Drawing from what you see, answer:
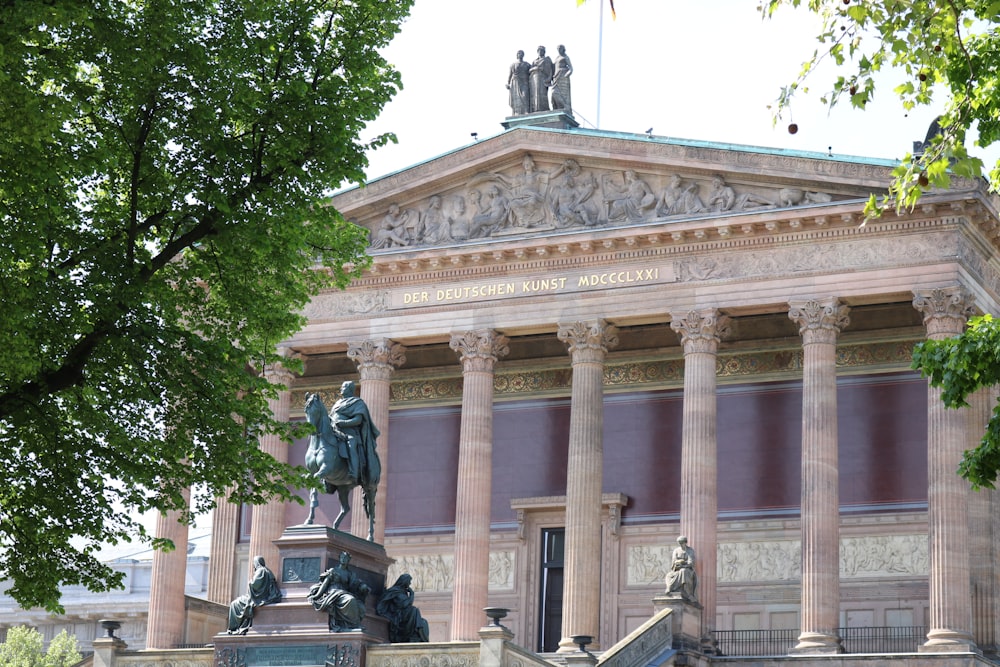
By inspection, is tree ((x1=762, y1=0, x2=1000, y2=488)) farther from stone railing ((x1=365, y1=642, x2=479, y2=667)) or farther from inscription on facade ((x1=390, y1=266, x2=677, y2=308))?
inscription on facade ((x1=390, y1=266, x2=677, y2=308))

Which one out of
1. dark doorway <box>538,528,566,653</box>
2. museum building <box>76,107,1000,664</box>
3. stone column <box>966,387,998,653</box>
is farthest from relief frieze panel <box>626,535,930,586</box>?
stone column <box>966,387,998,653</box>

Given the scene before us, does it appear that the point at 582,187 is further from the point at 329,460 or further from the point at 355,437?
the point at 329,460

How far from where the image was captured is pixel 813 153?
41.3 meters

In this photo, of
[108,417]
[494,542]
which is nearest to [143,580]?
[494,542]

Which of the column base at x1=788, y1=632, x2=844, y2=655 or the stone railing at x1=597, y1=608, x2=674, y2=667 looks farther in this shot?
the column base at x1=788, y1=632, x2=844, y2=655

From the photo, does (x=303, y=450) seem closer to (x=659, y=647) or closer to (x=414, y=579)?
(x=414, y=579)

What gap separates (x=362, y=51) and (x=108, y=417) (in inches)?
257

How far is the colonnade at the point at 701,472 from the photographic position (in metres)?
37.8

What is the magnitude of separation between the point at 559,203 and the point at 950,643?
14941 millimetres

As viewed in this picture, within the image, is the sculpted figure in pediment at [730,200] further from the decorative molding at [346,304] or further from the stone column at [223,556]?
the stone column at [223,556]

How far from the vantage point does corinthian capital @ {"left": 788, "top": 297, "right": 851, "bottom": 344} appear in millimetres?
39969

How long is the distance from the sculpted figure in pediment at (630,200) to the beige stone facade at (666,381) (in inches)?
2.5

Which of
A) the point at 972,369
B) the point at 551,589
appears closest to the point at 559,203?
the point at 551,589

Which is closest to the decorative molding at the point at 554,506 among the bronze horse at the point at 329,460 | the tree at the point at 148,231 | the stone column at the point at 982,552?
the stone column at the point at 982,552
